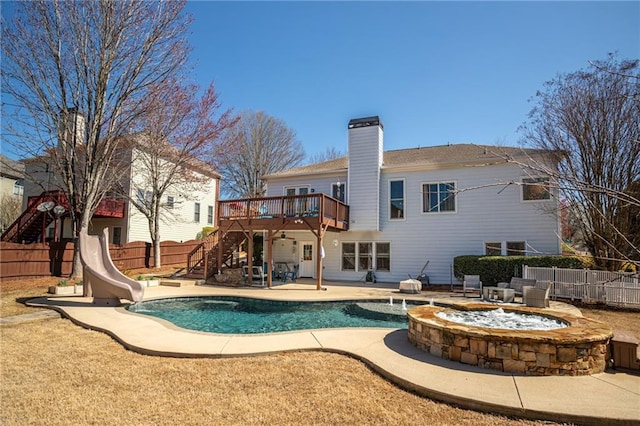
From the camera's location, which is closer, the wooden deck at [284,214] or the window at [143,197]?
the wooden deck at [284,214]

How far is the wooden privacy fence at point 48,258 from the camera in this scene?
13469 mm

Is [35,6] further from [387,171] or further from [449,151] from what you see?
[449,151]

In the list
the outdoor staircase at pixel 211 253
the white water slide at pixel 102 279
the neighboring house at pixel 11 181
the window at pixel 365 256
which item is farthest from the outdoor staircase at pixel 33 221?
the window at pixel 365 256

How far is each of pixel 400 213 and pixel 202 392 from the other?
43.5ft

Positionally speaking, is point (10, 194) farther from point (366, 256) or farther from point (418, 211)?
point (418, 211)

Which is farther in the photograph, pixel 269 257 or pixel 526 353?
pixel 269 257

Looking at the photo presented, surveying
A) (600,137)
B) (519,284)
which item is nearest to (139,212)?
(519,284)

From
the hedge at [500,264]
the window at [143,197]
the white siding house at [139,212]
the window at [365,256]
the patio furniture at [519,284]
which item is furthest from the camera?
the window at [143,197]

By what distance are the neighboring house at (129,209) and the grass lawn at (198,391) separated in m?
13.1

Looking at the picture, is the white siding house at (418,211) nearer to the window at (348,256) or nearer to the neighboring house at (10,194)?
the window at (348,256)

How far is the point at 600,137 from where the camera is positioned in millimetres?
11852

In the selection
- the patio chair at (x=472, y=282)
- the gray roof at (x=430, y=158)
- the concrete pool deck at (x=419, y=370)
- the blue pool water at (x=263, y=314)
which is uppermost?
the gray roof at (x=430, y=158)

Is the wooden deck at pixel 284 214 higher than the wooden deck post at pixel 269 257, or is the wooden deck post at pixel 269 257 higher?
the wooden deck at pixel 284 214

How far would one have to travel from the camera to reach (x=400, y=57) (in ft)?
36.0
